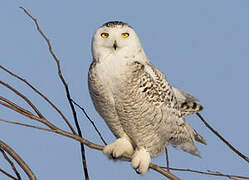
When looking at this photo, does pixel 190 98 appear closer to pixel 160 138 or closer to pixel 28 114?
pixel 160 138

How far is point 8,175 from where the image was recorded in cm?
212

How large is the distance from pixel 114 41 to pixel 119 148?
0.99 m

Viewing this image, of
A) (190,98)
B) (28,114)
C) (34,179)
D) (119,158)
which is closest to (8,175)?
(34,179)

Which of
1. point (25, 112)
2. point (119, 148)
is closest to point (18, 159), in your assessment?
point (25, 112)

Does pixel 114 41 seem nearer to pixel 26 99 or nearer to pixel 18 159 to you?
pixel 26 99

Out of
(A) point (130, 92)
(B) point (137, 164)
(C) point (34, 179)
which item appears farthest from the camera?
(B) point (137, 164)

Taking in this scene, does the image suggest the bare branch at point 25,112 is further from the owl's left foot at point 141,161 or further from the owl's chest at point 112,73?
the owl's left foot at point 141,161

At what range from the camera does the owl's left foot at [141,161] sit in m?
3.83

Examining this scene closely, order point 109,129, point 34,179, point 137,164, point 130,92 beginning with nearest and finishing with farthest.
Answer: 1. point 34,179
2. point 130,92
3. point 137,164
4. point 109,129

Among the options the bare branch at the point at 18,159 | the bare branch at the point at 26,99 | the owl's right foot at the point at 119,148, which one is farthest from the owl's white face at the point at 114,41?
the bare branch at the point at 18,159

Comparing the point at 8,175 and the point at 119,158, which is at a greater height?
the point at 119,158

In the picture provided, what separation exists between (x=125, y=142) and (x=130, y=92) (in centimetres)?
61

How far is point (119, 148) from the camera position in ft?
12.9

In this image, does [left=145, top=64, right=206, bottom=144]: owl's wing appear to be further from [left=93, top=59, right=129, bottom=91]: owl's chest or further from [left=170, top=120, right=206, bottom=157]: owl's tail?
[left=93, top=59, right=129, bottom=91]: owl's chest
